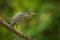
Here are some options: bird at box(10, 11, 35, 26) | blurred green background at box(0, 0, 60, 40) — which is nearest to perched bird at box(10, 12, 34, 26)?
bird at box(10, 11, 35, 26)

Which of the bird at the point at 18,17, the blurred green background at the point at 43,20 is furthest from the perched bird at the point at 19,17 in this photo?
the blurred green background at the point at 43,20

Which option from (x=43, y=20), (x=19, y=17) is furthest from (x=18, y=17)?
(x=43, y=20)

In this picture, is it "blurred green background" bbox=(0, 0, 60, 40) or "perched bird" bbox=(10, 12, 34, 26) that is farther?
"blurred green background" bbox=(0, 0, 60, 40)

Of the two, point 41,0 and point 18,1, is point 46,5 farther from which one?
point 18,1

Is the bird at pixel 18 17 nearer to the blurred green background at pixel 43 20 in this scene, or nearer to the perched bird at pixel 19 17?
the perched bird at pixel 19 17

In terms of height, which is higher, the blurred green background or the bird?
the blurred green background

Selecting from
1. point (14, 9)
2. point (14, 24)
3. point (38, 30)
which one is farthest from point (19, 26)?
point (14, 9)

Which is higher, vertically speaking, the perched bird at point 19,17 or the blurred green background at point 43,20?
the blurred green background at point 43,20

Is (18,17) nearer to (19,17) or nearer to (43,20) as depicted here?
(19,17)

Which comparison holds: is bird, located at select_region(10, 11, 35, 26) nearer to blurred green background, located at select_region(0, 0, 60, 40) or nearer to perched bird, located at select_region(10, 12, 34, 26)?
perched bird, located at select_region(10, 12, 34, 26)

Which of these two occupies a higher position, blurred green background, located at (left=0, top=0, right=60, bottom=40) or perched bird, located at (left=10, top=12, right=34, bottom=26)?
blurred green background, located at (left=0, top=0, right=60, bottom=40)

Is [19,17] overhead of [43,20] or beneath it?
beneath
